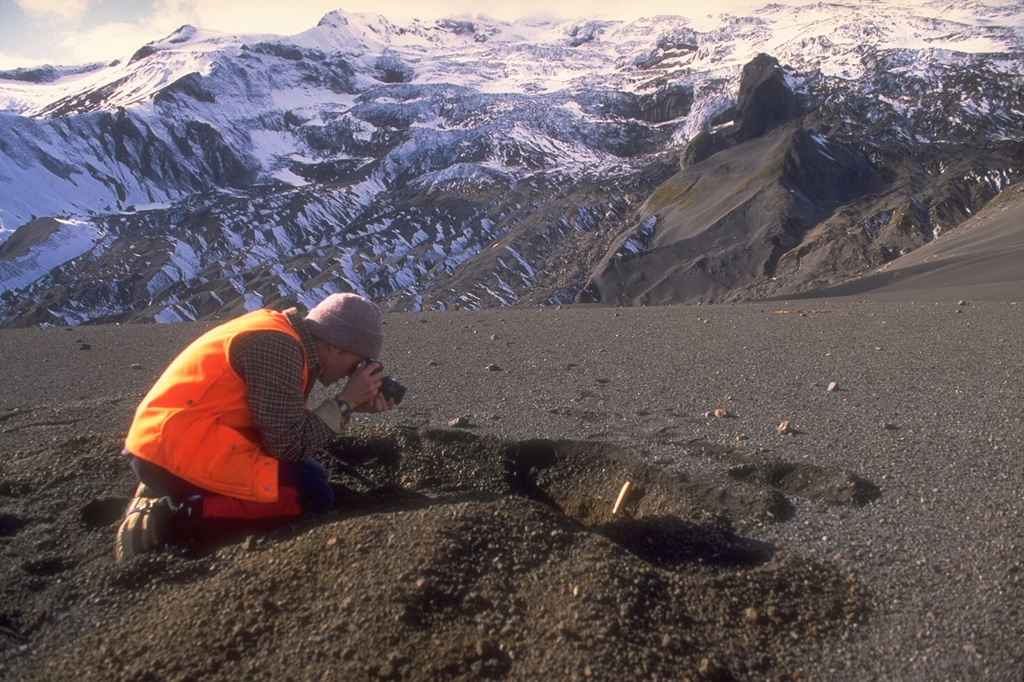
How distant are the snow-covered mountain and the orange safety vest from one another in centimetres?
2917

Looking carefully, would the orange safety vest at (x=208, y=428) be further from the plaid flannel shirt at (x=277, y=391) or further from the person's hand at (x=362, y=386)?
the person's hand at (x=362, y=386)

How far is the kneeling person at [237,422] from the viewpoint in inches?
118

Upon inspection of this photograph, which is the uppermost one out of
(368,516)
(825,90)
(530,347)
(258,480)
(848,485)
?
(258,480)

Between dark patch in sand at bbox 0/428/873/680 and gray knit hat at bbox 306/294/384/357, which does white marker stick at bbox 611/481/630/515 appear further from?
gray knit hat at bbox 306/294/384/357

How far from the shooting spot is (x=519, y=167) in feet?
220

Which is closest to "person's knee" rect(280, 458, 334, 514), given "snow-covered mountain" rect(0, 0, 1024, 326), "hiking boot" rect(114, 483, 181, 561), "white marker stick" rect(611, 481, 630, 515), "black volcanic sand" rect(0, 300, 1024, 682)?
"black volcanic sand" rect(0, 300, 1024, 682)

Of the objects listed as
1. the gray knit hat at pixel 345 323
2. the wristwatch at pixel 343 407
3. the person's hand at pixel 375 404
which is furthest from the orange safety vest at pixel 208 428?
the person's hand at pixel 375 404

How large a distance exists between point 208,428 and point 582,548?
1.55 meters

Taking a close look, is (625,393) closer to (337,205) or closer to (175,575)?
(175,575)

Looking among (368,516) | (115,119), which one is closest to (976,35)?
(368,516)

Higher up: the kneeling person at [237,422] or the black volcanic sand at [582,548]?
the kneeling person at [237,422]

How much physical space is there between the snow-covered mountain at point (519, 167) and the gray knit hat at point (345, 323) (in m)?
28.8

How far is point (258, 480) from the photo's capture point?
305cm

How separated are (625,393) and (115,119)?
8931 cm
